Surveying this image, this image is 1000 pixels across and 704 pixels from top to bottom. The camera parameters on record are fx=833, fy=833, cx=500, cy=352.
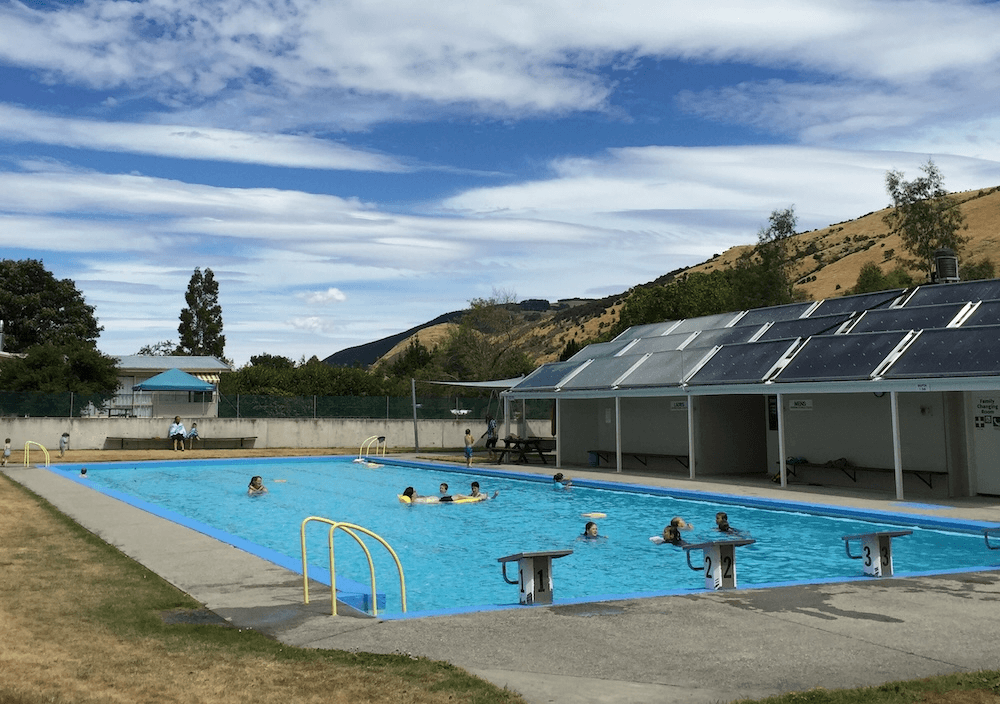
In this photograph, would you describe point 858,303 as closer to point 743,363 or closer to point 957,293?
point 957,293

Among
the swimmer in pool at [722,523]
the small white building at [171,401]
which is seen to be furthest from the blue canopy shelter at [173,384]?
the swimmer in pool at [722,523]

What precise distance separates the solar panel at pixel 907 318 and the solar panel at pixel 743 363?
171cm

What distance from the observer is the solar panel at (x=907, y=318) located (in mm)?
18500

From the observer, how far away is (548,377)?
88.6 feet

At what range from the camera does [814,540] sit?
14.2 metres

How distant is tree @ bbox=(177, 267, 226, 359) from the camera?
92.7 m

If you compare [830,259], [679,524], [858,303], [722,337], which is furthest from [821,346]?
[830,259]

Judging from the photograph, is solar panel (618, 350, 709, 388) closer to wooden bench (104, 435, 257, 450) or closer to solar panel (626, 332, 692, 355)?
solar panel (626, 332, 692, 355)

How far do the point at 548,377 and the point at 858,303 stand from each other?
9.63 m

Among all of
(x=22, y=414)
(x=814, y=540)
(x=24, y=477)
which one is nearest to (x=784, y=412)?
(x=814, y=540)

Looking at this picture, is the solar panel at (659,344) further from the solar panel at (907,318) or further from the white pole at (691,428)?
the solar panel at (907,318)

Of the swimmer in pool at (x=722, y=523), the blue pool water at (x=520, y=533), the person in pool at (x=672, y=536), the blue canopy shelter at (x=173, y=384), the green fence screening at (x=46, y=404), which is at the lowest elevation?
the blue pool water at (x=520, y=533)

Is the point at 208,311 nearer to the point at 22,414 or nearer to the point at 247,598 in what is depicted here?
the point at 22,414

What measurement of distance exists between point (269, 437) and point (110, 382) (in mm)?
14021
